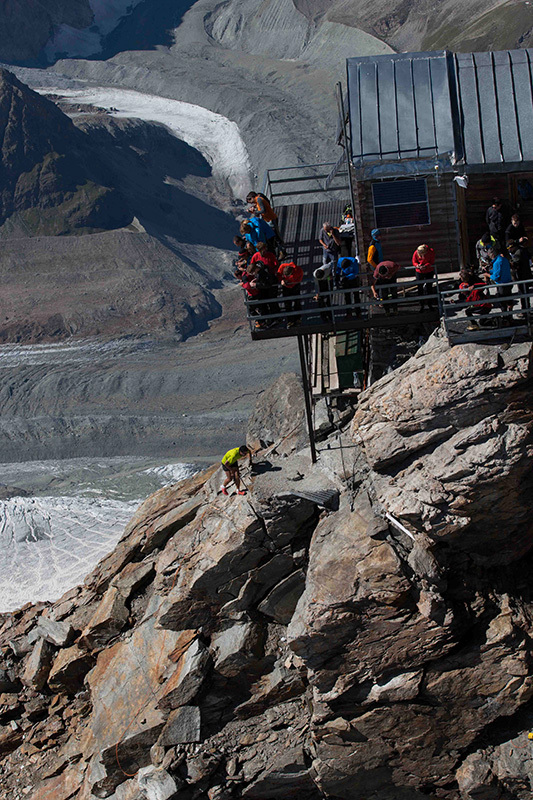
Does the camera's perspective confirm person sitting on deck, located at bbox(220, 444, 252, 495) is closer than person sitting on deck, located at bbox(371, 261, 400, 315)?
No

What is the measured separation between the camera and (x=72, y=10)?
344 feet

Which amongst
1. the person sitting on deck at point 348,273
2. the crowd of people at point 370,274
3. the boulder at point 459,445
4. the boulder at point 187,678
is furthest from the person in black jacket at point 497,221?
the boulder at point 187,678

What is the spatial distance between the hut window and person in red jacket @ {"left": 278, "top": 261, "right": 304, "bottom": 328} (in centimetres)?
272

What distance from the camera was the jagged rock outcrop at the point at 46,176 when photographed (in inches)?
2662

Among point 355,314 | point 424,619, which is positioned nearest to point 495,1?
point 355,314

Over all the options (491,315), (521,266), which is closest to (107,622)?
(491,315)

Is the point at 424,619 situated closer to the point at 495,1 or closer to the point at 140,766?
the point at 140,766

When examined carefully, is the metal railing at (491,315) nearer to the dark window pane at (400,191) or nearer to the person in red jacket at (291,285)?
the person in red jacket at (291,285)

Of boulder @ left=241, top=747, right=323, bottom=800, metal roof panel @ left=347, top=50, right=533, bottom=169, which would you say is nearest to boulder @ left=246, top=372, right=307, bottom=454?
metal roof panel @ left=347, top=50, right=533, bottom=169

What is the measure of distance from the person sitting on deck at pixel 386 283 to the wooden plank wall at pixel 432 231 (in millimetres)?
1574

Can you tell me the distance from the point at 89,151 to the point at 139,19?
42916 millimetres

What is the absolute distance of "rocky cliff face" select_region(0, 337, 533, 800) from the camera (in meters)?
13.7

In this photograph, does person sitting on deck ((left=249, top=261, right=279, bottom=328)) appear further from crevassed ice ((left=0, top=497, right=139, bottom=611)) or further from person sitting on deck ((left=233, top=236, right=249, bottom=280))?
crevassed ice ((left=0, top=497, right=139, bottom=611))

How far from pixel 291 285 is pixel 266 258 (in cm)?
90
